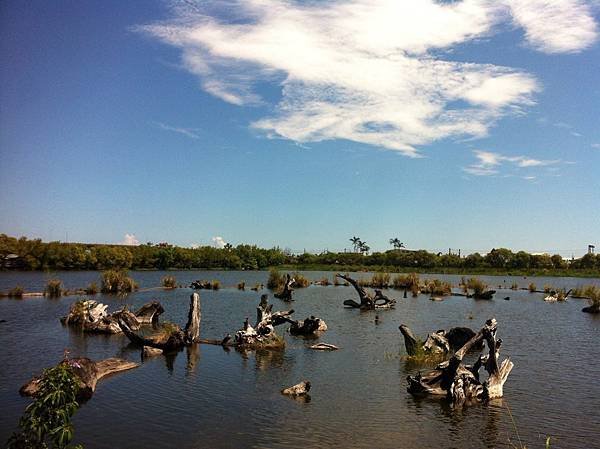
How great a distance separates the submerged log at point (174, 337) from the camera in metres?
21.7

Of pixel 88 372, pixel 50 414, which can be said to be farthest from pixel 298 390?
pixel 50 414

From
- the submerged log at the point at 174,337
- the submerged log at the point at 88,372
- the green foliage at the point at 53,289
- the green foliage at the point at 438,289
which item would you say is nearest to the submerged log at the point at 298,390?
the submerged log at the point at 88,372

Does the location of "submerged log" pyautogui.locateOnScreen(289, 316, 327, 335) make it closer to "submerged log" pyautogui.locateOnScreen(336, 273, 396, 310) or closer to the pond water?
the pond water

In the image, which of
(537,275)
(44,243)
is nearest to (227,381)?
(44,243)

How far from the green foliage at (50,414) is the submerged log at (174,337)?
13.9 meters

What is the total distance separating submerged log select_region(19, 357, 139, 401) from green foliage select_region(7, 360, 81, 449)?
15.0 ft

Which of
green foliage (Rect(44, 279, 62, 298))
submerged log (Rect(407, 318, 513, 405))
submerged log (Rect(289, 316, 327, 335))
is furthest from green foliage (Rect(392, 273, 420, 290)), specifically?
submerged log (Rect(407, 318, 513, 405))

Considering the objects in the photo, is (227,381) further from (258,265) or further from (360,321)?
(258,265)

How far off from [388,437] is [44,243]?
3647 inches

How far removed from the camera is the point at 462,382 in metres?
15.4

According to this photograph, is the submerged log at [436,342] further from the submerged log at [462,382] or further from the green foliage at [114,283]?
the green foliage at [114,283]

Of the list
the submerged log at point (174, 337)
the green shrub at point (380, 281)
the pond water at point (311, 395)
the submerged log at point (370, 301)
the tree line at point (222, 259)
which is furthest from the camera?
the tree line at point (222, 259)

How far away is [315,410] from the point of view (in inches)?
545

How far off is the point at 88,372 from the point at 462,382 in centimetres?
1151
